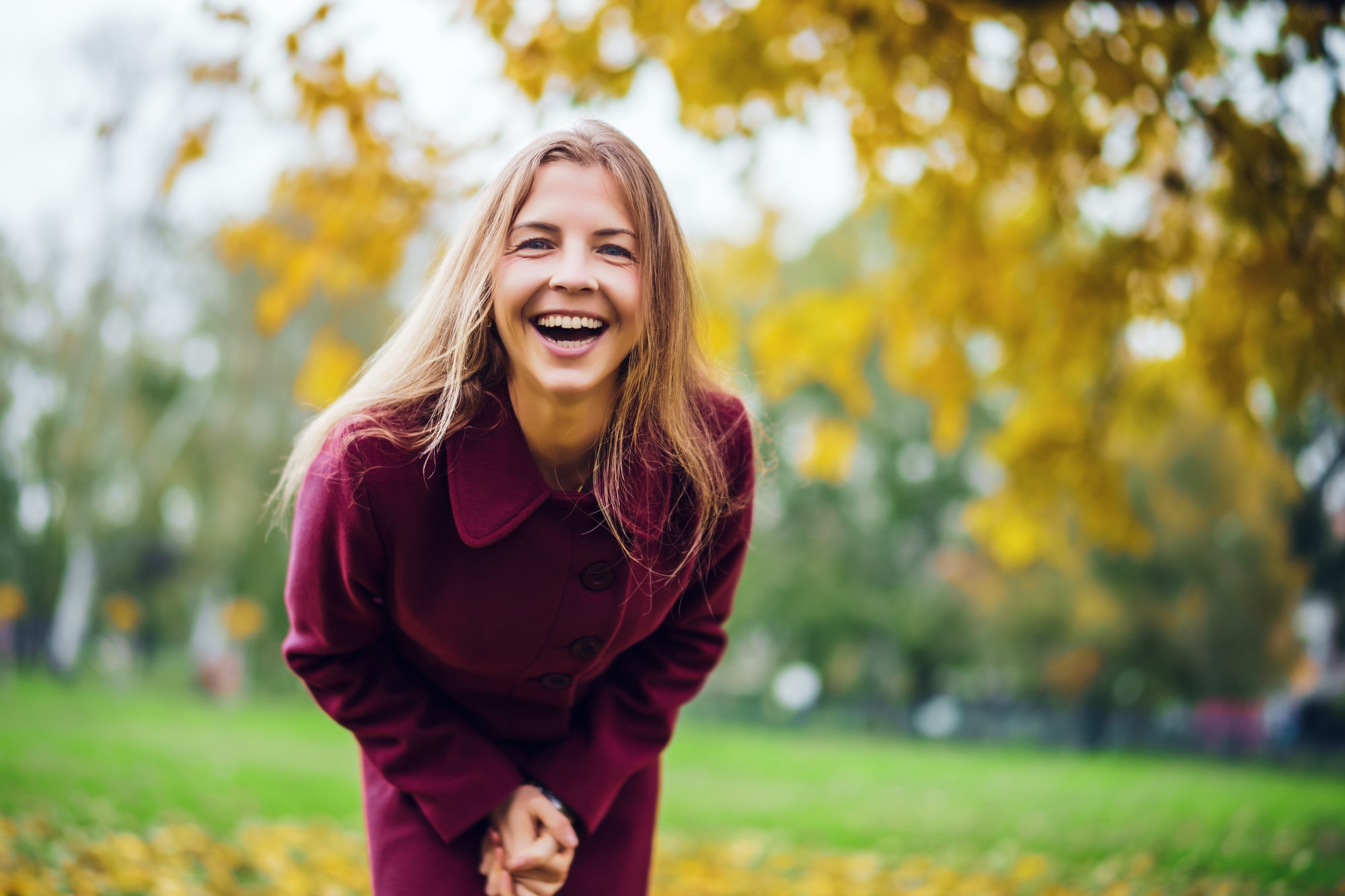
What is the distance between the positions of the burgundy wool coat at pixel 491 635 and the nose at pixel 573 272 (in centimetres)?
27

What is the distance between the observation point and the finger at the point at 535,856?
1.86 meters

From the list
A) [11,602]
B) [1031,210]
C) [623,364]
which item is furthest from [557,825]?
[11,602]

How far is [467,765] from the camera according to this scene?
1901 millimetres

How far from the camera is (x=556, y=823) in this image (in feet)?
6.23

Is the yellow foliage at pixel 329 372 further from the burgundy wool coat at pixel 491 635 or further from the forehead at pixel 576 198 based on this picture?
the forehead at pixel 576 198

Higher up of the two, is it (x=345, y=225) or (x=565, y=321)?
(x=345, y=225)

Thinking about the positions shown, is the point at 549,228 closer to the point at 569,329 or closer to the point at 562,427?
the point at 569,329

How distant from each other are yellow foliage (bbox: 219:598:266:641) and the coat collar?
16931 mm

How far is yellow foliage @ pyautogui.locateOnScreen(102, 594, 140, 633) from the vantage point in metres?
18.4

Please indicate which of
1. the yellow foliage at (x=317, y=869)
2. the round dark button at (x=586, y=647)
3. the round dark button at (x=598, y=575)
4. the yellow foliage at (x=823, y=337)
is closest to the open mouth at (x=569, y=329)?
the round dark button at (x=598, y=575)

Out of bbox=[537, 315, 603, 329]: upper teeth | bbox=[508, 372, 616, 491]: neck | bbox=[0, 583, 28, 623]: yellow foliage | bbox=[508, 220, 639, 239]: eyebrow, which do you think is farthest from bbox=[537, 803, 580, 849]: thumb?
bbox=[0, 583, 28, 623]: yellow foliage

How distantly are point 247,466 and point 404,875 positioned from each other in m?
14.8

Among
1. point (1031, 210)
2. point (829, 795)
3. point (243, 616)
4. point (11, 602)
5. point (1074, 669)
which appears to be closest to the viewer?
point (1031, 210)

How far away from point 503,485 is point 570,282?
1.20 feet
